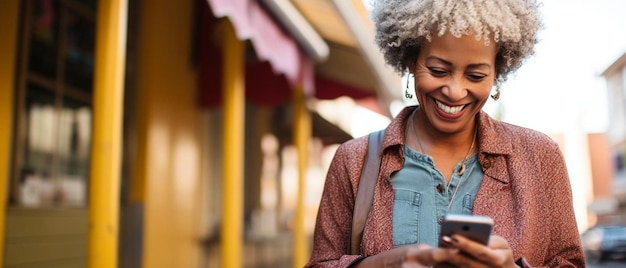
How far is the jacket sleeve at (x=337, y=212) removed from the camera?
188cm

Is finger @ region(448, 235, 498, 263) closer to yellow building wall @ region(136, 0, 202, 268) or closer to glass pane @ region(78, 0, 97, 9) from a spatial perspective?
glass pane @ region(78, 0, 97, 9)

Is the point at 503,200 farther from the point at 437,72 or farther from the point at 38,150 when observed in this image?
the point at 38,150

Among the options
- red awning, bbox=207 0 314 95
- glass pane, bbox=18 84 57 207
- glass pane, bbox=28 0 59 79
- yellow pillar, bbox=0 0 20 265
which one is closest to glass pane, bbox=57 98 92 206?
glass pane, bbox=18 84 57 207

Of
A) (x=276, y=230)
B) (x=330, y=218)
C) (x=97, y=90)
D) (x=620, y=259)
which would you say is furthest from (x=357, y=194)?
(x=620, y=259)

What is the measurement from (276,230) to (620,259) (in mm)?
9692

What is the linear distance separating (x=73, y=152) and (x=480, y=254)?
421cm

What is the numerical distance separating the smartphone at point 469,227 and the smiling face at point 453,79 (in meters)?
0.43

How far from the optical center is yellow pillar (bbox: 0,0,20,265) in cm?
388

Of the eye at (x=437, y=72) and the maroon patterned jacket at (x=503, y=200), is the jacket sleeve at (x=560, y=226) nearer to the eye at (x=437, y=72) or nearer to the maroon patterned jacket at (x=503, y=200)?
the maroon patterned jacket at (x=503, y=200)

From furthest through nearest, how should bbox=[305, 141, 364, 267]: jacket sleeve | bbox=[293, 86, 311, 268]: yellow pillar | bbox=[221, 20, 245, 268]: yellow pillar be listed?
bbox=[293, 86, 311, 268]: yellow pillar, bbox=[221, 20, 245, 268]: yellow pillar, bbox=[305, 141, 364, 267]: jacket sleeve

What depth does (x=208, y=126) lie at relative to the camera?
7469mm

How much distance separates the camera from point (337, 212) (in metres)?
1.91

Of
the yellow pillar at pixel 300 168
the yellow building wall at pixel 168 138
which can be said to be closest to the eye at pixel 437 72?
the yellow building wall at pixel 168 138

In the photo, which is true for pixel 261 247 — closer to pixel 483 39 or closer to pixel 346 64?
pixel 346 64
